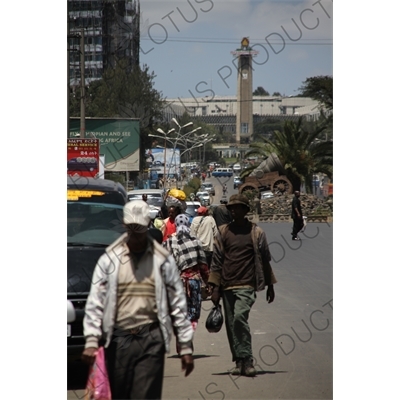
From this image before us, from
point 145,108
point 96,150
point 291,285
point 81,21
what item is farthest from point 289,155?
point 291,285

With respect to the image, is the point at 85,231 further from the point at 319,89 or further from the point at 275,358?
the point at 319,89

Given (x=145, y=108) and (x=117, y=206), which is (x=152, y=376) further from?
(x=145, y=108)

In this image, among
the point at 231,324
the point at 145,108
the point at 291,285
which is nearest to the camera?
the point at 231,324

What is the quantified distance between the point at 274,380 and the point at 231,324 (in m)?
0.69

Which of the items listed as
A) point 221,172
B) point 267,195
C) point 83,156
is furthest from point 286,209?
point 221,172

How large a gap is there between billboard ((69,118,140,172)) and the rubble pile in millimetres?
11729

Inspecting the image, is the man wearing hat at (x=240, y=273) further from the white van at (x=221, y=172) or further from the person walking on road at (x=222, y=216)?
the white van at (x=221, y=172)

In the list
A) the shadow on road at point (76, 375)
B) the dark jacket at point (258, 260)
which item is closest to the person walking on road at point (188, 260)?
the dark jacket at point (258, 260)

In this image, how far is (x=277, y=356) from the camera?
27.3 ft

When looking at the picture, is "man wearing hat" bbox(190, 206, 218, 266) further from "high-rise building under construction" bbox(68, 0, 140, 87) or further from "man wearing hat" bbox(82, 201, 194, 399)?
"high-rise building under construction" bbox(68, 0, 140, 87)

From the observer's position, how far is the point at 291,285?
46.8 feet

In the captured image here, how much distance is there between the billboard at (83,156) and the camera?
1911 centimetres

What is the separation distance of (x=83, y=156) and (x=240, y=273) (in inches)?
540
